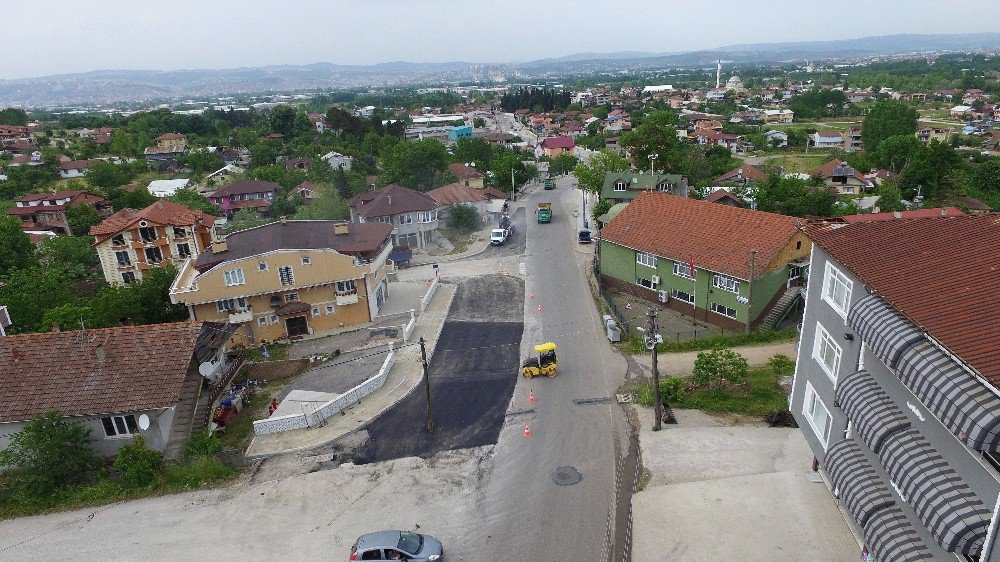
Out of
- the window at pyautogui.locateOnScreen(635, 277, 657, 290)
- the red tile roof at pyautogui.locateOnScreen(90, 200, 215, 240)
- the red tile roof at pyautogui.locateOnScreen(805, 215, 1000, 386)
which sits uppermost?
the red tile roof at pyautogui.locateOnScreen(805, 215, 1000, 386)

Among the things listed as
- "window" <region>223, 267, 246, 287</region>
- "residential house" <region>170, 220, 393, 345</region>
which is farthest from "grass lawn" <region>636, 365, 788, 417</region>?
"window" <region>223, 267, 246, 287</region>

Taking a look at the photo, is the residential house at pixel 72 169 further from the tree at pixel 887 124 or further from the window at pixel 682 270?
the tree at pixel 887 124

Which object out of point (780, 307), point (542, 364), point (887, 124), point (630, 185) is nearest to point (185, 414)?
point (542, 364)

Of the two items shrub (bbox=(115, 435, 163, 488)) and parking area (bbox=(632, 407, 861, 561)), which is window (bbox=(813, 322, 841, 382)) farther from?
shrub (bbox=(115, 435, 163, 488))

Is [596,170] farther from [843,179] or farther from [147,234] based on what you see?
[147,234]

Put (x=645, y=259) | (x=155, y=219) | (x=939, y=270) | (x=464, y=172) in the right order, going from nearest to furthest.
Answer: (x=939, y=270) < (x=645, y=259) < (x=155, y=219) < (x=464, y=172)

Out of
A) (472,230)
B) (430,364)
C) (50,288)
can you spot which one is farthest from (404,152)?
(430,364)
